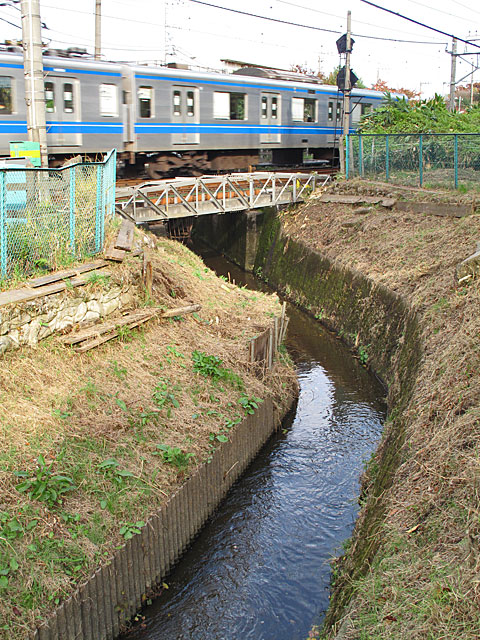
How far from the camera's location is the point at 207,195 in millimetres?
18234

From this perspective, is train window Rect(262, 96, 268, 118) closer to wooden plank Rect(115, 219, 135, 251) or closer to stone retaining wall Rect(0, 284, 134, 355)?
wooden plank Rect(115, 219, 135, 251)

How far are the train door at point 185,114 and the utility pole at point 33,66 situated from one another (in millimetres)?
10419

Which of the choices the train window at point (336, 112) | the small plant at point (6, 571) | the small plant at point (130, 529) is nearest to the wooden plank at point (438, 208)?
the train window at point (336, 112)

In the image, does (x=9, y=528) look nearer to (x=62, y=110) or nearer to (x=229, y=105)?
(x=62, y=110)

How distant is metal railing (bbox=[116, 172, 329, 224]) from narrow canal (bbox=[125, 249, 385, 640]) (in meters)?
6.66

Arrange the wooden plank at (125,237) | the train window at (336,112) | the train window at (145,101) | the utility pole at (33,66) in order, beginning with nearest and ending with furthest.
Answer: the utility pole at (33,66), the wooden plank at (125,237), the train window at (145,101), the train window at (336,112)

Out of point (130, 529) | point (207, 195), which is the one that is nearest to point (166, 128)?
point (207, 195)

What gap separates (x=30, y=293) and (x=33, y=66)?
12.3 ft

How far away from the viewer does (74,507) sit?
238 inches

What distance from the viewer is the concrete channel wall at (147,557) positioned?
17.7 ft

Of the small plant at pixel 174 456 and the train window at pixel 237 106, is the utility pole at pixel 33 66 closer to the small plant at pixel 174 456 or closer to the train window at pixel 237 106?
the small plant at pixel 174 456

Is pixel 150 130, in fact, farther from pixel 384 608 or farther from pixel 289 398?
pixel 384 608

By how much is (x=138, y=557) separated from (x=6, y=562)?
1457 millimetres

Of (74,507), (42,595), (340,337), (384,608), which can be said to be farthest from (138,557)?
(340,337)
